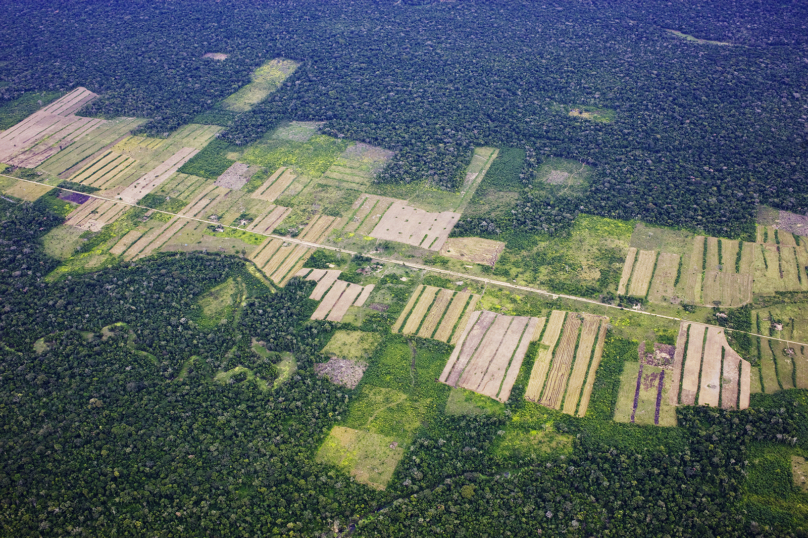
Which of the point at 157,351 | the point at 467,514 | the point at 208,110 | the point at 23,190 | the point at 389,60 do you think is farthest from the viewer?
the point at 389,60

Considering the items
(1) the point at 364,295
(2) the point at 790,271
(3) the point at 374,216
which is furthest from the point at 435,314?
(2) the point at 790,271

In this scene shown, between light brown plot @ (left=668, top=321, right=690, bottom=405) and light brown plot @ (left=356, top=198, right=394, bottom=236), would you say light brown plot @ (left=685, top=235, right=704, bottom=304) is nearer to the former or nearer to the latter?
light brown plot @ (left=668, top=321, right=690, bottom=405)

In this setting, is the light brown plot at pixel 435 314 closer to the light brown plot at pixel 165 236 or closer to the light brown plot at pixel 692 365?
the light brown plot at pixel 692 365

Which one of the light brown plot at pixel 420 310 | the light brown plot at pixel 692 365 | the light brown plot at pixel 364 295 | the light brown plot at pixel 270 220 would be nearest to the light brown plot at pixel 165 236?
the light brown plot at pixel 270 220

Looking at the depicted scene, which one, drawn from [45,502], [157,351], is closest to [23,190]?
[157,351]

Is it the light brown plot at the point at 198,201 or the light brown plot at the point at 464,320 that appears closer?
the light brown plot at the point at 464,320

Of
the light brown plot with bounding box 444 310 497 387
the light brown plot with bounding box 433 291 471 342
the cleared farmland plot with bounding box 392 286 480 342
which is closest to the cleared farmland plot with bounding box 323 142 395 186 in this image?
the cleared farmland plot with bounding box 392 286 480 342

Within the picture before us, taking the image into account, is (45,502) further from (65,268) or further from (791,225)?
(791,225)
